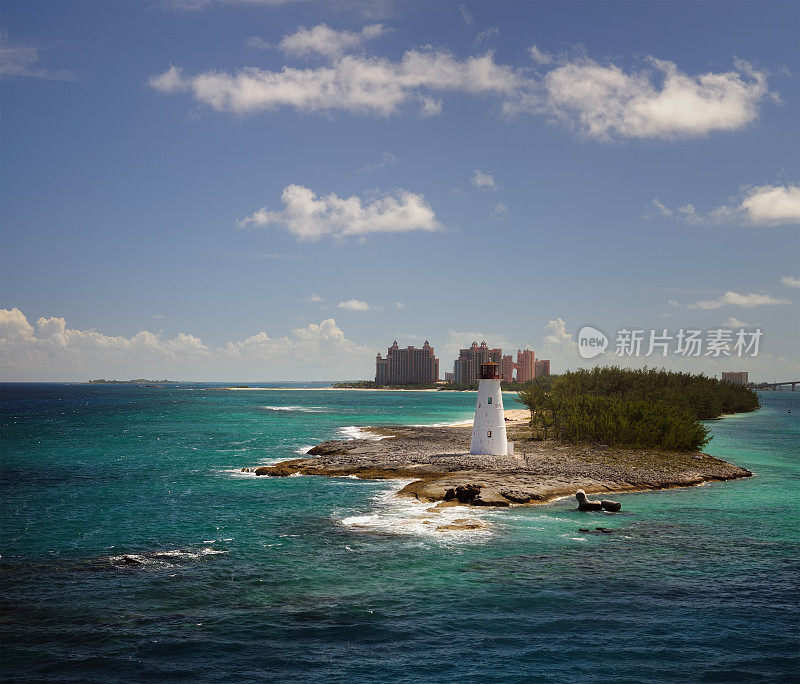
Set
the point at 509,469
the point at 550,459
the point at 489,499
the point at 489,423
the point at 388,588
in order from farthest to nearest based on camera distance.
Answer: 1. the point at 550,459
2. the point at 489,423
3. the point at 509,469
4. the point at 489,499
5. the point at 388,588

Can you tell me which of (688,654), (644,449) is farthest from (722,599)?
(644,449)

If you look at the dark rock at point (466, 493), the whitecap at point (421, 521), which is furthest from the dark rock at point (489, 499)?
the whitecap at point (421, 521)

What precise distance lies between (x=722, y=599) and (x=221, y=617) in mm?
22062

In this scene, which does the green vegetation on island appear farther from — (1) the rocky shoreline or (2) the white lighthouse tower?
(2) the white lighthouse tower

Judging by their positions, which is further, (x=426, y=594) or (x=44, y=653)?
(x=426, y=594)

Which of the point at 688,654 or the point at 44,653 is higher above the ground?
the point at 688,654

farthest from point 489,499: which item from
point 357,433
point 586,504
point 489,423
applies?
point 357,433

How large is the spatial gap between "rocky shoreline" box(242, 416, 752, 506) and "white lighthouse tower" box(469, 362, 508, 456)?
1.43 meters

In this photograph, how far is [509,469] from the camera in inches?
2191

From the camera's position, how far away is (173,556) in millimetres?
34031

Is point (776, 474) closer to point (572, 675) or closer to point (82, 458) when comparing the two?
point (572, 675)

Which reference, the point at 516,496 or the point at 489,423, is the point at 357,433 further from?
the point at 516,496

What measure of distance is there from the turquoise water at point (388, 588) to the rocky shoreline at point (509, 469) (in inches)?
108

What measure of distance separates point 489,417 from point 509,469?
7054 millimetres
